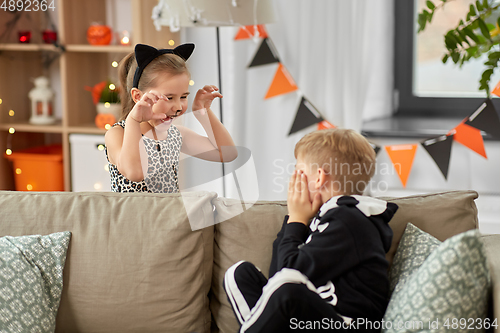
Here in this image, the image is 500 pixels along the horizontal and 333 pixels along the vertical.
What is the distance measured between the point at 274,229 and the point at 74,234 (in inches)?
21.5

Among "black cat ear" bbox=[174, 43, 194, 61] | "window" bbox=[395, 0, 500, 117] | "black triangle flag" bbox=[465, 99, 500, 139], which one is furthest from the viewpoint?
"window" bbox=[395, 0, 500, 117]

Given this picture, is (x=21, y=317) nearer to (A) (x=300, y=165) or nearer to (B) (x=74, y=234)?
(B) (x=74, y=234)

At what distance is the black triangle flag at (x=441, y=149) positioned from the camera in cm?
216

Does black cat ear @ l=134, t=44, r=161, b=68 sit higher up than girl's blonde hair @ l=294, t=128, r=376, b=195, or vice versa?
black cat ear @ l=134, t=44, r=161, b=68

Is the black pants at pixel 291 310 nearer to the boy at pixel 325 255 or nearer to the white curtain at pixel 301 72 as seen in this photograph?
the boy at pixel 325 255

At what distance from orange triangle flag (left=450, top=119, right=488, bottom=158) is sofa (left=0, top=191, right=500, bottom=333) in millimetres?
844

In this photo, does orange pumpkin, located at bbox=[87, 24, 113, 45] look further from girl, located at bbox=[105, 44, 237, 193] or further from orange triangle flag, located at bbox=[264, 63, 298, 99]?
girl, located at bbox=[105, 44, 237, 193]

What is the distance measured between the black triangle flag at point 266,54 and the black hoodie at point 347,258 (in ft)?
4.48

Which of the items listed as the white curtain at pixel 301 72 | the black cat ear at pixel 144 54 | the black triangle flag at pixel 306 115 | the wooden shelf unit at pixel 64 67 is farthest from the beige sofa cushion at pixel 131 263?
the wooden shelf unit at pixel 64 67

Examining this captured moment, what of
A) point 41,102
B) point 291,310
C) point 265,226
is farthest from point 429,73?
point 41,102

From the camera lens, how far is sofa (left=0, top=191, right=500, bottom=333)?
128 centimetres

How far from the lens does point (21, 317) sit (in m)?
1.18

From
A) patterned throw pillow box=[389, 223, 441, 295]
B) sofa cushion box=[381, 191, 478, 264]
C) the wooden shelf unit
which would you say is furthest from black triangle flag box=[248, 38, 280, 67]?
patterned throw pillow box=[389, 223, 441, 295]

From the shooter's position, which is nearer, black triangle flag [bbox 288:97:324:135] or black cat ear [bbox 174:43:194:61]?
black cat ear [bbox 174:43:194:61]
